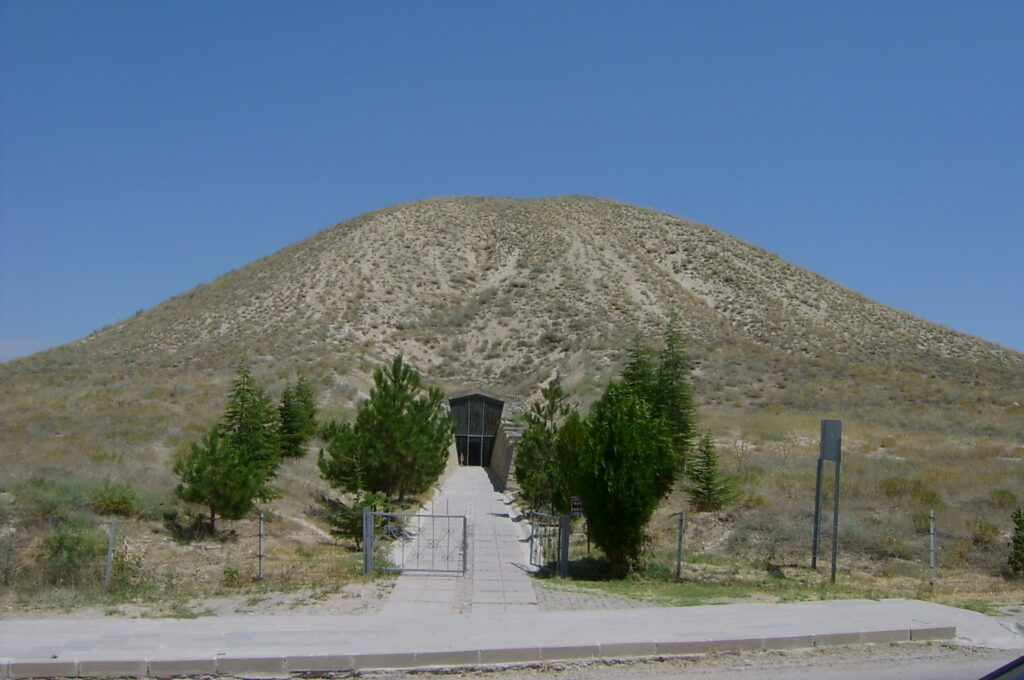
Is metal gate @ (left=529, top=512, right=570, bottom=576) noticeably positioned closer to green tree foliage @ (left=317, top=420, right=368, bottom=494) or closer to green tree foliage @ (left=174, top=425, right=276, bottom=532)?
green tree foliage @ (left=317, top=420, right=368, bottom=494)

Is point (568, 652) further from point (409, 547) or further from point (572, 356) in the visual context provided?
point (572, 356)

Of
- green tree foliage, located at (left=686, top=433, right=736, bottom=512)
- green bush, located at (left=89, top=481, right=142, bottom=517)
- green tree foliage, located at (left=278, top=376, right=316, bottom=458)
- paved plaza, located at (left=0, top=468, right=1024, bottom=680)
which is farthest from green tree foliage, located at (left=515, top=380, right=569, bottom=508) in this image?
green bush, located at (left=89, top=481, right=142, bottom=517)

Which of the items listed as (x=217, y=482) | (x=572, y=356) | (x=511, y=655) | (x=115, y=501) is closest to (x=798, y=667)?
(x=511, y=655)

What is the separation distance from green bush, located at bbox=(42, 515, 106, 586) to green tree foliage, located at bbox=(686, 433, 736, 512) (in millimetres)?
13351

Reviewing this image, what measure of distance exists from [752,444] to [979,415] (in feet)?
53.9

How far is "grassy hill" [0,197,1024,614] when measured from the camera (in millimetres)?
20219

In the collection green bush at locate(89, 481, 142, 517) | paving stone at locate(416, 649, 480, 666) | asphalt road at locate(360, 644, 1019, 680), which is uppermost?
green bush at locate(89, 481, 142, 517)

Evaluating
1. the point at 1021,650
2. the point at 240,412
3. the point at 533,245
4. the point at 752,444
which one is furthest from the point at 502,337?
the point at 1021,650

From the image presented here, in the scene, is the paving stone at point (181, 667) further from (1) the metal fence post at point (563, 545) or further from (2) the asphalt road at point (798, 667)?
(1) the metal fence post at point (563, 545)

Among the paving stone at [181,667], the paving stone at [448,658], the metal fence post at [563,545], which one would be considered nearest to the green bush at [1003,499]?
the metal fence post at [563,545]

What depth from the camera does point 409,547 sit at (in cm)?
1723

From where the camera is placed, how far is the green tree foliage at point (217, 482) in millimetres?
16000

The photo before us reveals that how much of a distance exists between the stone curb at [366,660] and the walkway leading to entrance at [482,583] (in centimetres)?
228

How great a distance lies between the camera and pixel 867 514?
18.3 metres
